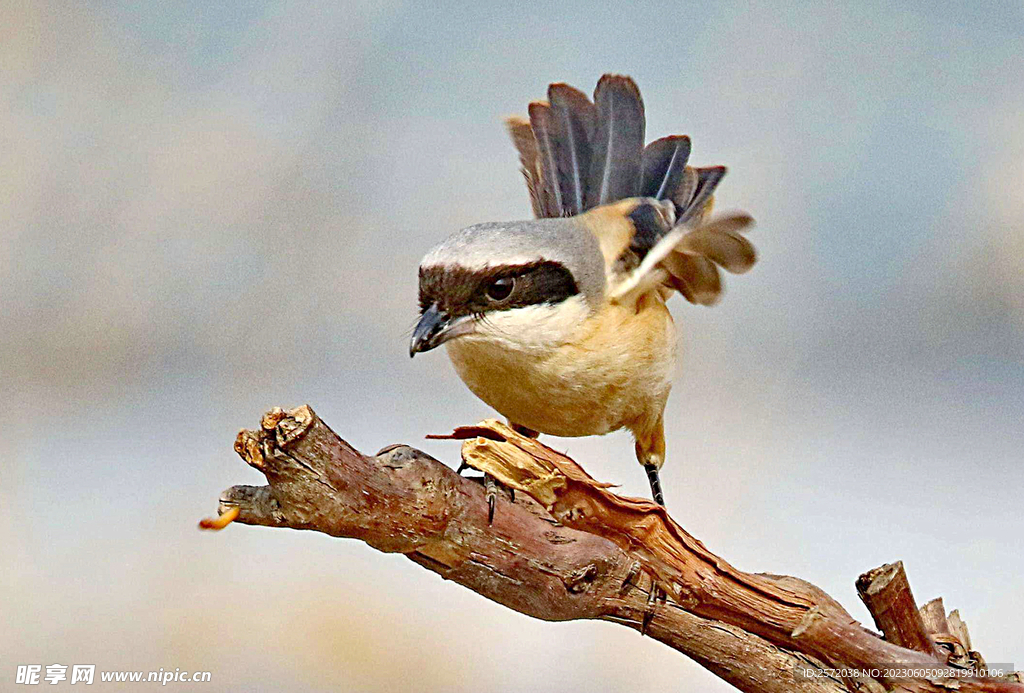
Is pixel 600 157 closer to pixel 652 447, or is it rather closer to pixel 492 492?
pixel 652 447

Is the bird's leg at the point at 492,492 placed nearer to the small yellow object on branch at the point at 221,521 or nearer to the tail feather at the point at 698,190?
the small yellow object on branch at the point at 221,521

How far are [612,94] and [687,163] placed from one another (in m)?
0.19

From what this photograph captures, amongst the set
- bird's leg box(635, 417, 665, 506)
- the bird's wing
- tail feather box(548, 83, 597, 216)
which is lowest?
bird's leg box(635, 417, 665, 506)

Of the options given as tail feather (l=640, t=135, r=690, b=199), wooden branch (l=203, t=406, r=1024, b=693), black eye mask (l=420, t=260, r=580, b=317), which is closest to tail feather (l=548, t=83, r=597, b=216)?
tail feather (l=640, t=135, r=690, b=199)

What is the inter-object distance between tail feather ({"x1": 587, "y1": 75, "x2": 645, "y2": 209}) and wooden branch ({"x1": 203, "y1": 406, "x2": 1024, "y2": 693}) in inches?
28.8

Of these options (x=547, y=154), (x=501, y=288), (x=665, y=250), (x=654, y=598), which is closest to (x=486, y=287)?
(x=501, y=288)

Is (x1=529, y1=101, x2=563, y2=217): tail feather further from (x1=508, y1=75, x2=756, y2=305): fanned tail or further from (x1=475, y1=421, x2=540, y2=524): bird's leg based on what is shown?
(x1=475, y1=421, x2=540, y2=524): bird's leg

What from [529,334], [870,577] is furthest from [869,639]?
[529,334]

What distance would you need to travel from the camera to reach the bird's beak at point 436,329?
52.9 inches

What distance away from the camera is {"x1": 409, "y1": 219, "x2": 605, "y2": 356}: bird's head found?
135cm

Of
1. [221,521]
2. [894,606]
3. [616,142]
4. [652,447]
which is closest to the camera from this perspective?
[221,521]

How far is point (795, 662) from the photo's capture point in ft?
4.59

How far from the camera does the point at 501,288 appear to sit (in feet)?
4.53

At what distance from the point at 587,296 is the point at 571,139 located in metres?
0.55
